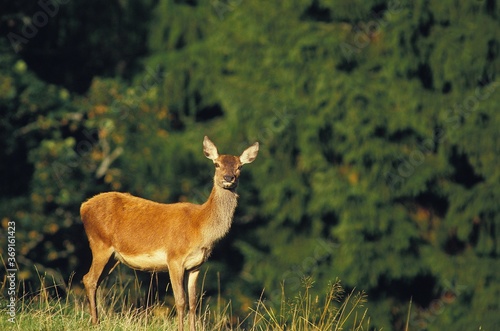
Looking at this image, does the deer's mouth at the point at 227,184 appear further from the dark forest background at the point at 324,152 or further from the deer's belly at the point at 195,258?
the dark forest background at the point at 324,152

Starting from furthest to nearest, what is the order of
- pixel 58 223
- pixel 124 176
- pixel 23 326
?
pixel 124 176 < pixel 58 223 < pixel 23 326

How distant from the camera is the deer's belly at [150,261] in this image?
793 cm

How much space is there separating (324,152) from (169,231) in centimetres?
1058

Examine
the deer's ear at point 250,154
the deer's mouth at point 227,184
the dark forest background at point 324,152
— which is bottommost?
the dark forest background at point 324,152

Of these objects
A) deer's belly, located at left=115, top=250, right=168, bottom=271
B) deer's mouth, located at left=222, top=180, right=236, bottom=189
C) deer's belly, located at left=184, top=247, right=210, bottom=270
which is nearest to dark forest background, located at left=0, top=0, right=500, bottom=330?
deer's belly, located at left=115, top=250, right=168, bottom=271

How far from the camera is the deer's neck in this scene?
7793mm

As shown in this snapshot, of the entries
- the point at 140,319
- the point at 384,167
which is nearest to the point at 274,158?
the point at 384,167

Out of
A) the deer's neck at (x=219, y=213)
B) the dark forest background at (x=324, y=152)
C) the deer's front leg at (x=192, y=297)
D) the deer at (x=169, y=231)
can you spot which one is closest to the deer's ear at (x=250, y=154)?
the deer at (x=169, y=231)

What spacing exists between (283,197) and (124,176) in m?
2.87

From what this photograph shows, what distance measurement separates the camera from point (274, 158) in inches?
738

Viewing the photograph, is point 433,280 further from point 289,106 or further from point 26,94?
point 26,94

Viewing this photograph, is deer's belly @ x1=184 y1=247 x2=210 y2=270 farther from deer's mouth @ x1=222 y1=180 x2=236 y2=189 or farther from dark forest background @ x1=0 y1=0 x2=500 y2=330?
dark forest background @ x1=0 y1=0 x2=500 y2=330

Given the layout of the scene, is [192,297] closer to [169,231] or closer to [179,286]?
[179,286]

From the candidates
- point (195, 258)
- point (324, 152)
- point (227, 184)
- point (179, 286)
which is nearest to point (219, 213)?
point (227, 184)
